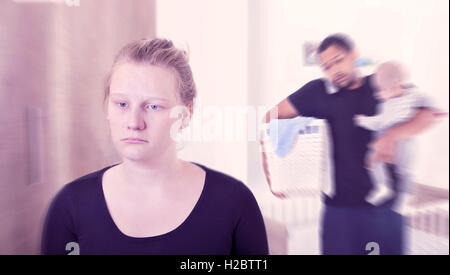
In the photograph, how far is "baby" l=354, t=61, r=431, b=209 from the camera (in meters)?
0.98

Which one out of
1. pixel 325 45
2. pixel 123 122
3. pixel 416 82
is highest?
pixel 325 45

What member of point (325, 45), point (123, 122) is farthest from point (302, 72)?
point (123, 122)

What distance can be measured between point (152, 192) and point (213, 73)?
384 mm

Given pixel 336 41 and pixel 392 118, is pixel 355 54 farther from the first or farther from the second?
pixel 392 118

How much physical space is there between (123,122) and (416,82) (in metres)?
0.85

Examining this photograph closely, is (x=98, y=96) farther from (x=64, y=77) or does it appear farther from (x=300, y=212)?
(x=300, y=212)

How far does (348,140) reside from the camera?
0.98 meters

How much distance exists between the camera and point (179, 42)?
0.97 meters

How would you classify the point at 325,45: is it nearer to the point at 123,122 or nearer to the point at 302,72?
the point at 302,72

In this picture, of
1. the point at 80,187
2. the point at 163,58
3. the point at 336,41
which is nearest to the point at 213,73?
the point at 163,58

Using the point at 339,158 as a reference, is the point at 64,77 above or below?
above

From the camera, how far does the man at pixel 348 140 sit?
3.22 feet

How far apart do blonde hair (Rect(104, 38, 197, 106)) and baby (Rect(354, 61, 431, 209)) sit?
50 cm
